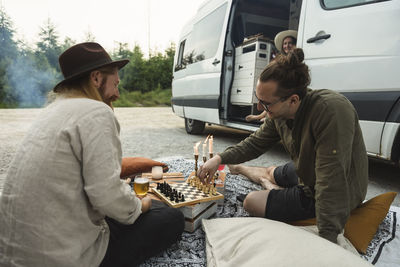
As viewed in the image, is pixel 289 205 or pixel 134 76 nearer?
pixel 289 205

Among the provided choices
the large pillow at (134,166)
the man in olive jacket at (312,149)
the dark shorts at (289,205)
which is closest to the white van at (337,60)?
the man in olive jacket at (312,149)

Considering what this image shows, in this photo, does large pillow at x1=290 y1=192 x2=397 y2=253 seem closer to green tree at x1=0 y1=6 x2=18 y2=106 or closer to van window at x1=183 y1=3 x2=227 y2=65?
van window at x1=183 y1=3 x2=227 y2=65

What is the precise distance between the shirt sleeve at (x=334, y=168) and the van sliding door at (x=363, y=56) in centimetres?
137

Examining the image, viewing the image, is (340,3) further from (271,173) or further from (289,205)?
(289,205)

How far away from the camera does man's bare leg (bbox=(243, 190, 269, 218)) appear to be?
203 cm

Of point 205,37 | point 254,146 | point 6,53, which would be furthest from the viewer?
point 6,53

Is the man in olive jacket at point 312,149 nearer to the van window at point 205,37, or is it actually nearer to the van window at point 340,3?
the van window at point 340,3

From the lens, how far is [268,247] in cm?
138

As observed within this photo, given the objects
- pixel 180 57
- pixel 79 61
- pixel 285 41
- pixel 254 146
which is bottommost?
pixel 254 146

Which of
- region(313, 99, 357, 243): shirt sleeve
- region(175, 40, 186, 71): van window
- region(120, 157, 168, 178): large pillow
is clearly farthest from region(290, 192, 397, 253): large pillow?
region(175, 40, 186, 71): van window

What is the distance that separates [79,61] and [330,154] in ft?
5.03

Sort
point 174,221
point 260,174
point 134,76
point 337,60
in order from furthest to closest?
point 134,76 → point 260,174 → point 337,60 → point 174,221

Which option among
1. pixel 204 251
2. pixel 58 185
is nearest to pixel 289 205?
pixel 204 251

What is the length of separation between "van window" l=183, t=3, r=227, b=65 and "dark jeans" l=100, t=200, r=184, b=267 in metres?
4.15
